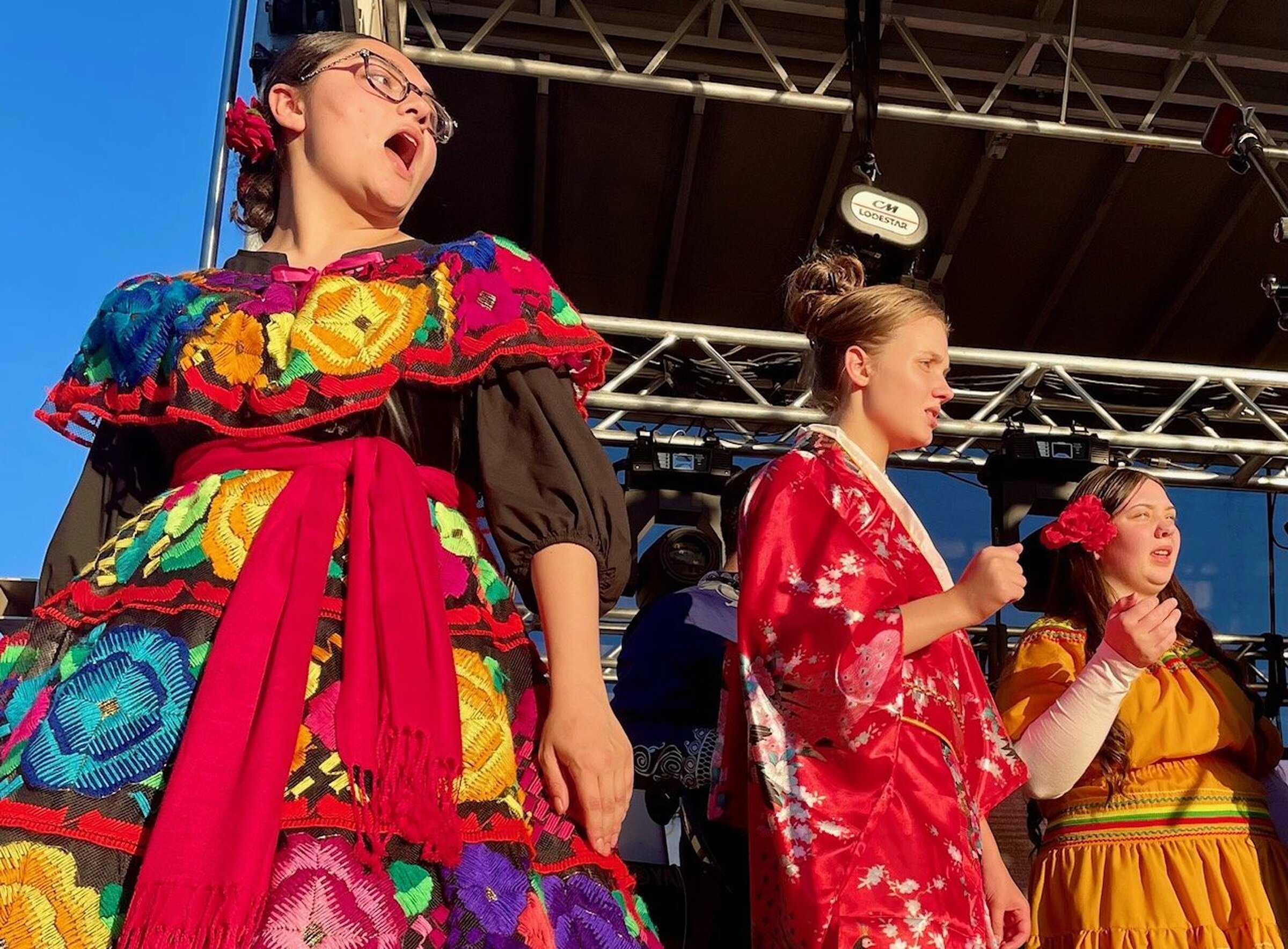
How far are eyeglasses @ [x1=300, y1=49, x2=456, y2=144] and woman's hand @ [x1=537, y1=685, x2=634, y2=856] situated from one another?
2.73 ft

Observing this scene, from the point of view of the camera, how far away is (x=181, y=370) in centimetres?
160

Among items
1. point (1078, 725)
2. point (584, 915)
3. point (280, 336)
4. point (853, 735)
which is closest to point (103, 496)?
point (280, 336)

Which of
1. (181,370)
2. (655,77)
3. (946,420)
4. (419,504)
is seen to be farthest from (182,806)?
(946,420)

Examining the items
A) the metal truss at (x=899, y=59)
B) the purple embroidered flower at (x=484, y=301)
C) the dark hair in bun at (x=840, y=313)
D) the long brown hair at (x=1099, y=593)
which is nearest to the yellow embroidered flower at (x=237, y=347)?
the purple embroidered flower at (x=484, y=301)

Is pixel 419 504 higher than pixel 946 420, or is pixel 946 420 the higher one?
pixel 946 420

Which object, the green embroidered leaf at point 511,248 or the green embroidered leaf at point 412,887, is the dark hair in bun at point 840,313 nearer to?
the green embroidered leaf at point 511,248

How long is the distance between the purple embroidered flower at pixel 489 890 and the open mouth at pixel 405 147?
0.92 metres

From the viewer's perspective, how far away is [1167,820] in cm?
290

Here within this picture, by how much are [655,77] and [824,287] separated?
9.79ft

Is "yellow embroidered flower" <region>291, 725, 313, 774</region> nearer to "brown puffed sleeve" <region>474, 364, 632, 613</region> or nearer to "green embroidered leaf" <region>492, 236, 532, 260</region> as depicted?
"brown puffed sleeve" <region>474, 364, 632, 613</region>

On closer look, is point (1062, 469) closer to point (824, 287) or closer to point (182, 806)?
point (824, 287)

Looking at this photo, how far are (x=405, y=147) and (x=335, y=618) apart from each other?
28.4 inches

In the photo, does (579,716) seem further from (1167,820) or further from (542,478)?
(1167,820)

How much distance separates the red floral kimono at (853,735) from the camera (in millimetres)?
2072
